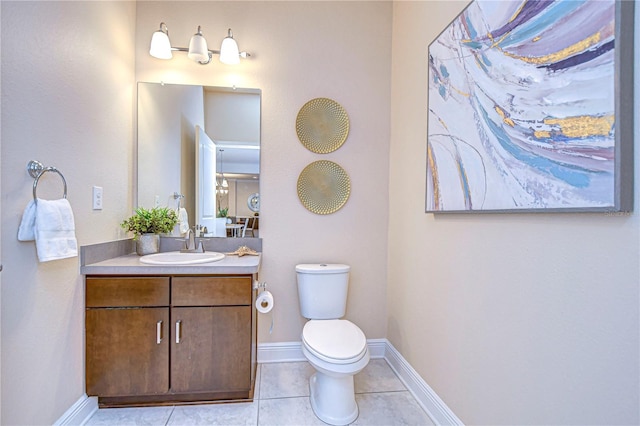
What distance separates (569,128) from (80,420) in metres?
2.45

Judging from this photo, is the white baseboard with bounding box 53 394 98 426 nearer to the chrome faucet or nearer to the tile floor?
the tile floor

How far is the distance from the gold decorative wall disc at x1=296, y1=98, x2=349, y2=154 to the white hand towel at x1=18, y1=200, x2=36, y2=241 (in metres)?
1.54

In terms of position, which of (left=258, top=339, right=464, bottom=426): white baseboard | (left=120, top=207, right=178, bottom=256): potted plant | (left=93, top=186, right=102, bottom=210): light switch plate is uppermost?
(left=93, top=186, right=102, bottom=210): light switch plate

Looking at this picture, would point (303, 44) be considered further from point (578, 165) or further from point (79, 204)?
point (578, 165)

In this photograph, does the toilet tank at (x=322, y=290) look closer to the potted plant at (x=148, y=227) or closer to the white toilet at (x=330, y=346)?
the white toilet at (x=330, y=346)

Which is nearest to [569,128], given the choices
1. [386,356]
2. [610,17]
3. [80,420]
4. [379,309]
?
[610,17]

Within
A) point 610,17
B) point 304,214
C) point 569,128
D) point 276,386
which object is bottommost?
point 276,386

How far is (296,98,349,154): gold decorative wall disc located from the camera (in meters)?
2.25

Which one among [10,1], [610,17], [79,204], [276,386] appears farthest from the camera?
[276,386]

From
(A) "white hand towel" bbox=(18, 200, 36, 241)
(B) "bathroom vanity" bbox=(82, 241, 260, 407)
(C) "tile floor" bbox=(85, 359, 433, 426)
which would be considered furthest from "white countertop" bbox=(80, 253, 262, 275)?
(C) "tile floor" bbox=(85, 359, 433, 426)

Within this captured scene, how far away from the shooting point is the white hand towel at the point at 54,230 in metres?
1.22

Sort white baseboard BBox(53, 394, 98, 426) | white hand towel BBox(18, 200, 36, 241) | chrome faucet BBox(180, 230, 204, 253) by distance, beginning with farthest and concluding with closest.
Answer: chrome faucet BBox(180, 230, 204, 253), white baseboard BBox(53, 394, 98, 426), white hand towel BBox(18, 200, 36, 241)

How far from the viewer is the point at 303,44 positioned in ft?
7.40

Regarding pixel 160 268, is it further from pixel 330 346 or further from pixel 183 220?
pixel 330 346
